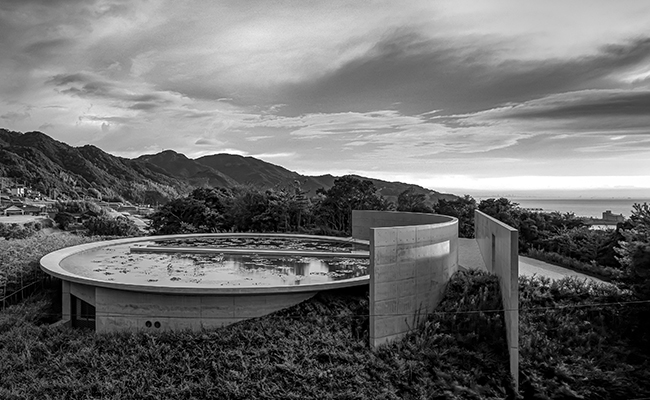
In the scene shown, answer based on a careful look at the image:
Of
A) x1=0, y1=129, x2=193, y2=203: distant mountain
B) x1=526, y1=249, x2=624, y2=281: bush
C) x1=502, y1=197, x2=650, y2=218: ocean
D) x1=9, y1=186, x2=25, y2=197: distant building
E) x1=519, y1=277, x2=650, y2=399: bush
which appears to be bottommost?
x1=519, y1=277, x2=650, y2=399: bush

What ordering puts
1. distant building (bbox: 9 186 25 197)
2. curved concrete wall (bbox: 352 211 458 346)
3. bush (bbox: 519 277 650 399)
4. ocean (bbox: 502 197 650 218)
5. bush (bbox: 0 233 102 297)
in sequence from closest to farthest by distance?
bush (bbox: 519 277 650 399) < curved concrete wall (bbox: 352 211 458 346) < bush (bbox: 0 233 102 297) < ocean (bbox: 502 197 650 218) < distant building (bbox: 9 186 25 197)

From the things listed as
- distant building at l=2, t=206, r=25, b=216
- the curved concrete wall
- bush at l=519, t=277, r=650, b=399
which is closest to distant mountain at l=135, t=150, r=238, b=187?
distant building at l=2, t=206, r=25, b=216

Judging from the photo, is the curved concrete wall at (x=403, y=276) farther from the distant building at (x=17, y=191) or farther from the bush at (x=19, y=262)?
the distant building at (x=17, y=191)

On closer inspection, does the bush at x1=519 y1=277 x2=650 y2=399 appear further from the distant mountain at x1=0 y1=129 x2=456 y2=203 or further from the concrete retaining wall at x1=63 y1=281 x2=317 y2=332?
the distant mountain at x1=0 y1=129 x2=456 y2=203

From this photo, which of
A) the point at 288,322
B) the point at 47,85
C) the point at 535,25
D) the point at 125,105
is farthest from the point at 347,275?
the point at 125,105

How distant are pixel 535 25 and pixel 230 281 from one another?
9822mm

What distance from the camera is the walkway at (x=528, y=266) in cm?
929

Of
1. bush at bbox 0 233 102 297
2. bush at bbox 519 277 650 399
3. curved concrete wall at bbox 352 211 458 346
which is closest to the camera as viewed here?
bush at bbox 519 277 650 399

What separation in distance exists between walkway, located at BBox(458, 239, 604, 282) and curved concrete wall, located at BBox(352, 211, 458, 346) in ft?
8.51

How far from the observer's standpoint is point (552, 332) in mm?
6699

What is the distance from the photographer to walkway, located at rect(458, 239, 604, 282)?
9.29 meters

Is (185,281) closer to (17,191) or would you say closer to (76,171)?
(17,191)

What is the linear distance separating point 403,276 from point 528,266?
18.1 feet

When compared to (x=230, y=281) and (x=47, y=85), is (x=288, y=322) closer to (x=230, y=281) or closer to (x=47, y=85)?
(x=230, y=281)
